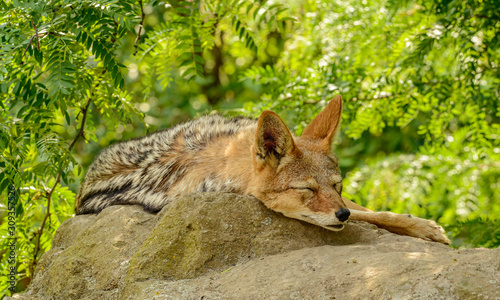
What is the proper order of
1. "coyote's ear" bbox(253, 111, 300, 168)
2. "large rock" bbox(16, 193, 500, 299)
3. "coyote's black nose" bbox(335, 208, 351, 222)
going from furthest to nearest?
"coyote's ear" bbox(253, 111, 300, 168) < "coyote's black nose" bbox(335, 208, 351, 222) < "large rock" bbox(16, 193, 500, 299)

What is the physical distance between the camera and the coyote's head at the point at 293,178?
3922 millimetres

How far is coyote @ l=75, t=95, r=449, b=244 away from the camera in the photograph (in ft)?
13.1

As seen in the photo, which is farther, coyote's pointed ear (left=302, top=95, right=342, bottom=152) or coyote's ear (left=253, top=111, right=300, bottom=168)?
coyote's pointed ear (left=302, top=95, right=342, bottom=152)

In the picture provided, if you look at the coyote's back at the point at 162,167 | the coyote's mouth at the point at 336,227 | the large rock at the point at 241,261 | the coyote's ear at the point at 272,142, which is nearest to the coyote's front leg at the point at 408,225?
the large rock at the point at 241,261

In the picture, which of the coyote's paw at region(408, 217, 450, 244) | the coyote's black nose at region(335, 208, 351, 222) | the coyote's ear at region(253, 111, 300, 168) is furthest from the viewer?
the coyote's paw at region(408, 217, 450, 244)

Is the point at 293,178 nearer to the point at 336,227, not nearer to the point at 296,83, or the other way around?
the point at 336,227

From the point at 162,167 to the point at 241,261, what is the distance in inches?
57.8

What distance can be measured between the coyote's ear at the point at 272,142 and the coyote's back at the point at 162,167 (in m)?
0.35

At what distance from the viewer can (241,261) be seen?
3.62m

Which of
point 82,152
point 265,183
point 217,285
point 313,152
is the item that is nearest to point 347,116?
point 313,152

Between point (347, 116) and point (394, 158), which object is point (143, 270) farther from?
point (394, 158)

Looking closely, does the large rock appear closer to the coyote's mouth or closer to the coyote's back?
the coyote's mouth

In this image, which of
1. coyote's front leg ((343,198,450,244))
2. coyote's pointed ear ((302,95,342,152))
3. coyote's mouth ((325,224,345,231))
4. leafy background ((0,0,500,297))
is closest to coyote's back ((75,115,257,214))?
leafy background ((0,0,500,297))

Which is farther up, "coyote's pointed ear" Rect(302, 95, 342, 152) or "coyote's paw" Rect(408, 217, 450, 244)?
"coyote's pointed ear" Rect(302, 95, 342, 152)
